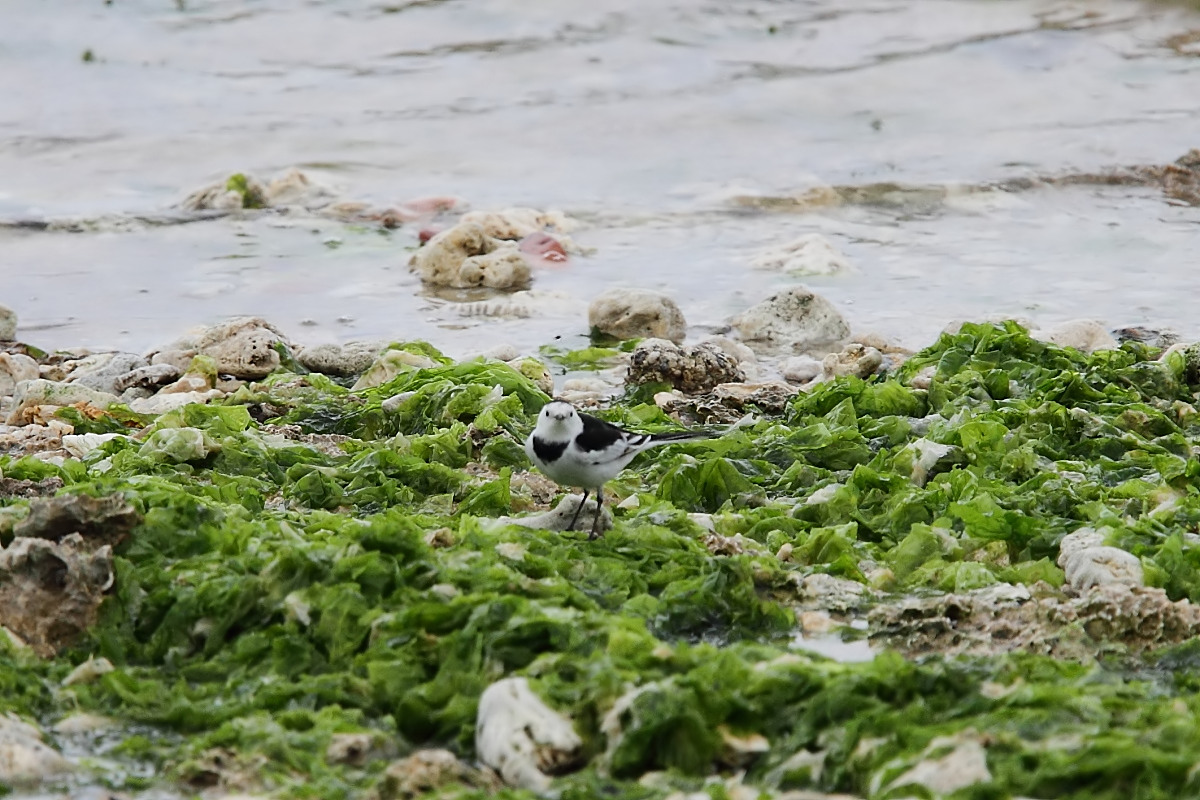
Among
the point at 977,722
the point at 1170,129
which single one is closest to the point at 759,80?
the point at 1170,129

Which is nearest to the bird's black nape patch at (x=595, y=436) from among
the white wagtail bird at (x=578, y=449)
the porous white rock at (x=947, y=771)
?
the white wagtail bird at (x=578, y=449)

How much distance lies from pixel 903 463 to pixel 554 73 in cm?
1316

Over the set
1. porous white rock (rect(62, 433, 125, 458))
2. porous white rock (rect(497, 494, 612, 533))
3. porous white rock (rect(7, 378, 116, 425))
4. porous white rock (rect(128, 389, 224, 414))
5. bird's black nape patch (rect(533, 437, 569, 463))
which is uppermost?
bird's black nape patch (rect(533, 437, 569, 463))

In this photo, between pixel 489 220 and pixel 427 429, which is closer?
pixel 427 429

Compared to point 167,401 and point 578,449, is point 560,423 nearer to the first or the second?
point 578,449

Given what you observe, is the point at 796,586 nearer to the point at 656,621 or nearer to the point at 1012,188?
the point at 656,621

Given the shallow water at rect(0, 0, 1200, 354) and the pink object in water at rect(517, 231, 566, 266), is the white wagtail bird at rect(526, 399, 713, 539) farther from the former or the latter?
the pink object in water at rect(517, 231, 566, 266)

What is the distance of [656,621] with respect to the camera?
14.0 ft

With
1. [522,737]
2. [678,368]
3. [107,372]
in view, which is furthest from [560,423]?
[107,372]

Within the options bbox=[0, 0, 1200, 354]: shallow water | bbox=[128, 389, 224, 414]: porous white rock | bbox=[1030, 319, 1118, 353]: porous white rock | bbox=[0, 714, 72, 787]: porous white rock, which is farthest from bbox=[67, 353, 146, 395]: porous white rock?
bbox=[1030, 319, 1118, 353]: porous white rock

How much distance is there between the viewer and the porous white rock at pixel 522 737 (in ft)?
10.7

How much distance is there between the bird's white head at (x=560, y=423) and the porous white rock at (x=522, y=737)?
1663 mm

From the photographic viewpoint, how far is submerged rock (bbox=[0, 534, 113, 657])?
402 cm

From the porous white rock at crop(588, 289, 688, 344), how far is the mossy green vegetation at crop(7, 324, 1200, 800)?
2.29m
